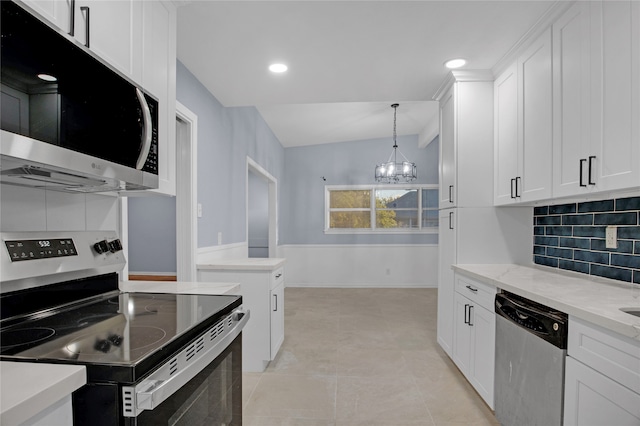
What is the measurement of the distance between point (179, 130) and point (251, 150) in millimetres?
1684

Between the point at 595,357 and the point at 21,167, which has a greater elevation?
the point at 21,167

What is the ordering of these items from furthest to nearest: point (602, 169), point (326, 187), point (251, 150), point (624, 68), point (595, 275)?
point (326, 187) → point (251, 150) → point (595, 275) → point (602, 169) → point (624, 68)

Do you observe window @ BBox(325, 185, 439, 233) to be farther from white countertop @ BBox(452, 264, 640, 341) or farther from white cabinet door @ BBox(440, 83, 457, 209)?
white countertop @ BBox(452, 264, 640, 341)

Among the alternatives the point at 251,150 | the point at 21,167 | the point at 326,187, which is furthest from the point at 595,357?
the point at 326,187

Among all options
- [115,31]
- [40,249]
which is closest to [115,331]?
Result: [40,249]

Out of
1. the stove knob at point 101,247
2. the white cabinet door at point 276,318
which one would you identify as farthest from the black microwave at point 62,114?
the white cabinet door at point 276,318

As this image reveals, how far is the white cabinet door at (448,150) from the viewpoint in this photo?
2867 mm

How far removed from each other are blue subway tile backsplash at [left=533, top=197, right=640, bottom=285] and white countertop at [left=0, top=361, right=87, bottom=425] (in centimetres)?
245

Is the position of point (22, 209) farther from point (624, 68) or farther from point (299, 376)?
point (624, 68)

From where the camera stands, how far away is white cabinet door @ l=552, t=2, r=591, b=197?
1.75 meters

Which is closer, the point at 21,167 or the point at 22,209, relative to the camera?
the point at 21,167

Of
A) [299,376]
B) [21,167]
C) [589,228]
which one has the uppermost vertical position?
[21,167]

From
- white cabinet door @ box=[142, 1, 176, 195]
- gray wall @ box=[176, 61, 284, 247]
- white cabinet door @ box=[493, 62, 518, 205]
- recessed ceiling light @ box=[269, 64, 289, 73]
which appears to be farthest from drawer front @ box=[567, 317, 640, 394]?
gray wall @ box=[176, 61, 284, 247]

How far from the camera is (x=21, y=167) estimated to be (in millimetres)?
939
